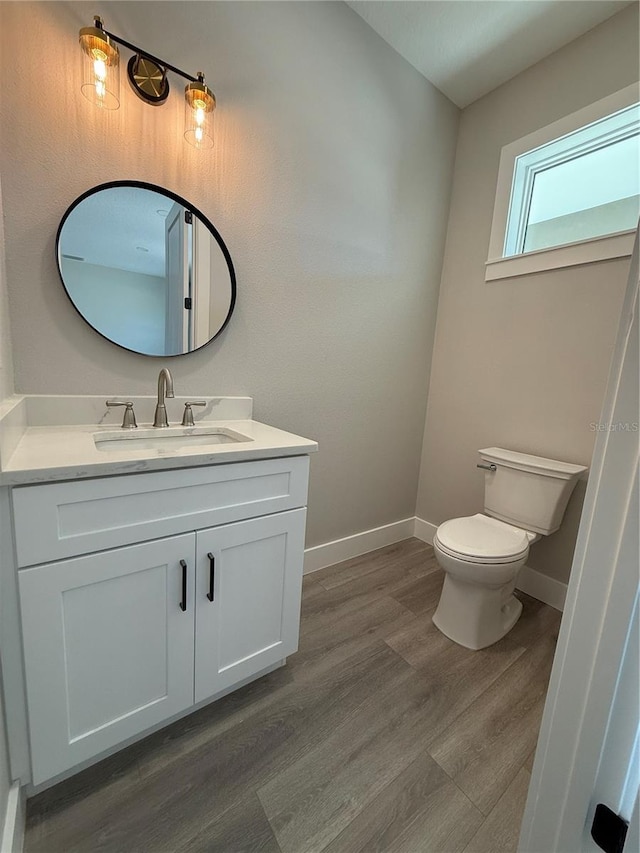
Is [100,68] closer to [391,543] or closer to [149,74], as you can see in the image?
[149,74]

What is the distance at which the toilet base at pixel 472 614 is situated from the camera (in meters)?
1.50

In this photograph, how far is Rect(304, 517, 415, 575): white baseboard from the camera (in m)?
1.99

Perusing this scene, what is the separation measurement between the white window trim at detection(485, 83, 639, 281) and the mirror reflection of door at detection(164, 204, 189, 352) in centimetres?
164

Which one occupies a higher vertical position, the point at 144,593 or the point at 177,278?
the point at 177,278

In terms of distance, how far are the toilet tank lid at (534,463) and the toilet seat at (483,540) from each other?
29cm

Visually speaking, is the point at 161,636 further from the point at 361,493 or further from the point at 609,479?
the point at 361,493

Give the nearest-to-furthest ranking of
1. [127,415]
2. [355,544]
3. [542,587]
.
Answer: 1. [127,415]
2. [542,587]
3. [355,544]

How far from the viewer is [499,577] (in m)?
1.42

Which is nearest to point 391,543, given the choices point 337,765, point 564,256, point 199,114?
point 337,765

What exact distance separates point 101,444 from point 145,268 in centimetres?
67

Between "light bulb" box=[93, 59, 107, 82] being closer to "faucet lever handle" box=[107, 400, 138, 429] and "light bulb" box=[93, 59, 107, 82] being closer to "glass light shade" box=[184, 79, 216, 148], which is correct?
"glass light shade" box=[184, 79, 216, 148]

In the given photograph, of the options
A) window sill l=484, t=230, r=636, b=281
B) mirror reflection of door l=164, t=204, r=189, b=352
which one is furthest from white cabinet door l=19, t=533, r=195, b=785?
window sill l=484, t=230, r=636, b=281

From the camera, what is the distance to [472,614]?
151 cm

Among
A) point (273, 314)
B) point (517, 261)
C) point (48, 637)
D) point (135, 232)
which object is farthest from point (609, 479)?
point (517, 261)
